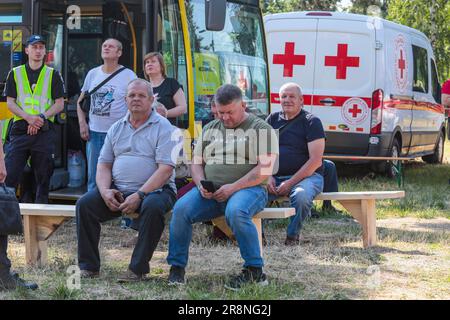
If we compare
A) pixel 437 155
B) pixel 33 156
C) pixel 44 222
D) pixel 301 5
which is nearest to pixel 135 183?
pixel 44 222

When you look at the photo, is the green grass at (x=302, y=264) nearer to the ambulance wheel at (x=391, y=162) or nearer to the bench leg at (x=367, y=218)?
the bench leg at (x=367, y=218)

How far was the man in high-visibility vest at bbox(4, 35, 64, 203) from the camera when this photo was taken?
7.71 m

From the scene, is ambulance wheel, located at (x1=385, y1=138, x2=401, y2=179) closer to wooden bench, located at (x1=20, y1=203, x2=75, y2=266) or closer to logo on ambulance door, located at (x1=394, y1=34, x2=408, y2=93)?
logo on ambulance door, located at (x1=394, y1=34, x2=408, y2=93)

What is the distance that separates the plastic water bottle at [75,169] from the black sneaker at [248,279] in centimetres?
359

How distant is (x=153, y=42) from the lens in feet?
26.1

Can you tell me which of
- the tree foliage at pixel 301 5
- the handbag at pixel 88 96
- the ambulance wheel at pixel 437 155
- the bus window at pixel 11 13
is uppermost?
the tree foliage at pixel 301 5

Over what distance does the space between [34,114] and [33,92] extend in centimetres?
20

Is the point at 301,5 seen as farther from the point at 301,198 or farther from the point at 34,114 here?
the point at 301,198

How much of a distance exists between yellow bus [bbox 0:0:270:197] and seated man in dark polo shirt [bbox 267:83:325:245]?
0.94 m

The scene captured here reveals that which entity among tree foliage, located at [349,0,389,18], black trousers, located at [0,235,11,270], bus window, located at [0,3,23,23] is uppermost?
tree foliage, located at [349,0,389,18]

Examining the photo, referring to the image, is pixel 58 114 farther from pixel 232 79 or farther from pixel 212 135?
pixel 212 135

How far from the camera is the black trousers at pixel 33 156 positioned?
7734mm

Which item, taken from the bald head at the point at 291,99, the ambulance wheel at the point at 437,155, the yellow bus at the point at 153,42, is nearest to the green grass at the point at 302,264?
the bald head at the point at 291,99

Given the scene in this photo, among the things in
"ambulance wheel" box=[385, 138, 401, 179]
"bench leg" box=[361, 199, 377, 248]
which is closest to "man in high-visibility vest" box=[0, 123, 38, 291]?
"bench leg" box=[361, 199, 377, 248]
